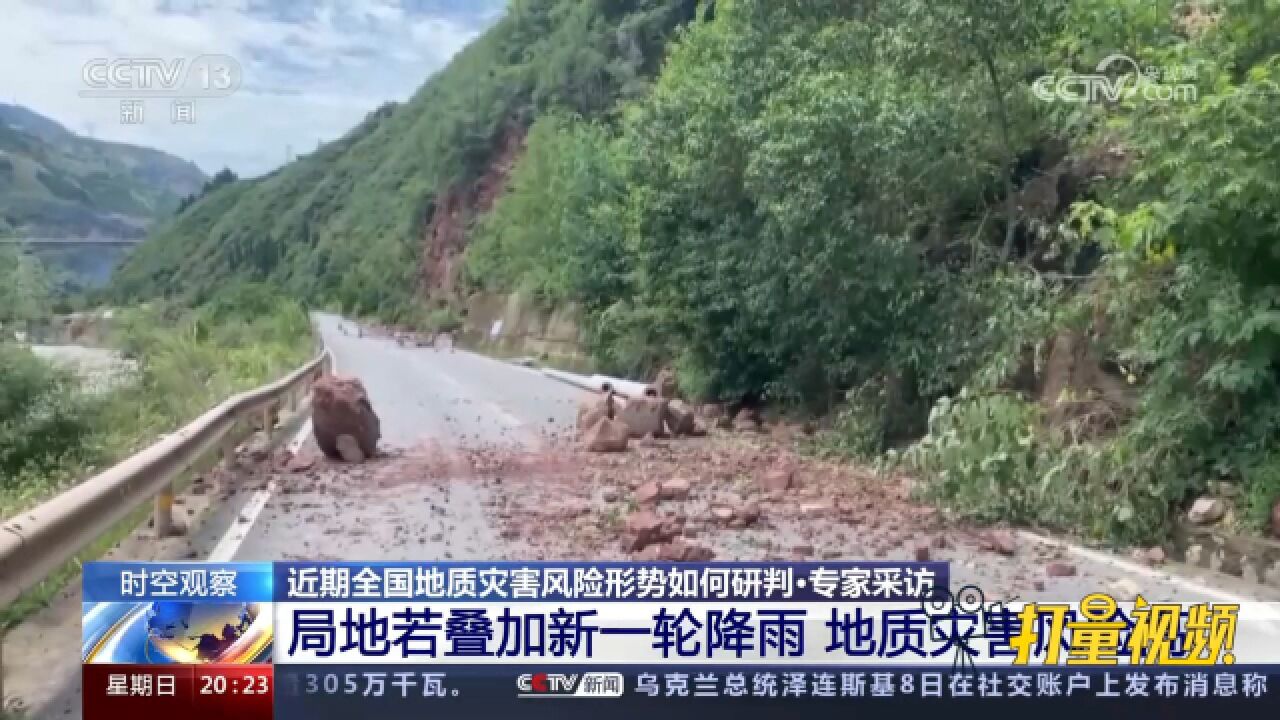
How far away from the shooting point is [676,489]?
6.18 meters

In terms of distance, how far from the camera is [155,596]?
341 centimetres

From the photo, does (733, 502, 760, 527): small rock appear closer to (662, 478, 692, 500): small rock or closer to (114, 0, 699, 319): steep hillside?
(662, 478, 692, 500): small rock

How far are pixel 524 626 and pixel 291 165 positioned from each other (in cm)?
196

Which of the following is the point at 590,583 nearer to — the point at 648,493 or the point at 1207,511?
the point at 648,493

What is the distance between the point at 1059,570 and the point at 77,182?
12.0ft

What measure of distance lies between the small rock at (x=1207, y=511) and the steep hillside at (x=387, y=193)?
12.2 feet

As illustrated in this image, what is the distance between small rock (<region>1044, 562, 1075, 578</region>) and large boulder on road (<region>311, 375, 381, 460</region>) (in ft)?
10.5

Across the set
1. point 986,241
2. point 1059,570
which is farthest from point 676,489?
point 986,241

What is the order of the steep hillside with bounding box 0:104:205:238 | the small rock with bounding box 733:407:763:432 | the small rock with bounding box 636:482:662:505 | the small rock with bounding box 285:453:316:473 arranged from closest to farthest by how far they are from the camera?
the steep hillside with bounding box 0:104:205:238, the small rock with bounding box 636:482:662:505, the small rock with bounding box 285:453:316:473, the small rock with bounding box 733:407:763:432

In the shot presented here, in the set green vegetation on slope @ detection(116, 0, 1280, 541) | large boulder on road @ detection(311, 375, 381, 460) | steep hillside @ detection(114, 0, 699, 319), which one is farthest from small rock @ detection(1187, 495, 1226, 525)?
large boulder on road @ detection(311, 375, 381, 460)

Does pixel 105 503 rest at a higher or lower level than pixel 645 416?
higher

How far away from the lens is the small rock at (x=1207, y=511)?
6.33 m

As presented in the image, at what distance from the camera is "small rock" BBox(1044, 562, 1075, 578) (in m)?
4.49

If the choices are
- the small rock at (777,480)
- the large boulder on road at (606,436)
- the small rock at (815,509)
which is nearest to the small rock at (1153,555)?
the small rock at (815,509)
